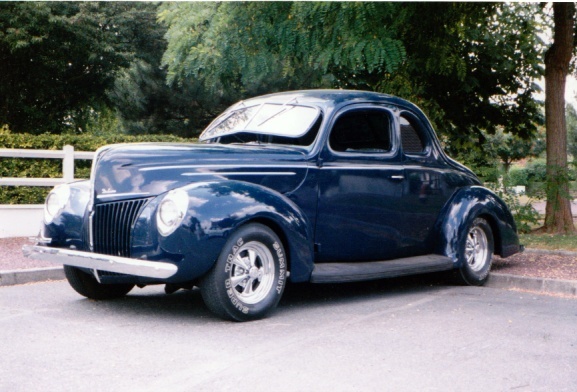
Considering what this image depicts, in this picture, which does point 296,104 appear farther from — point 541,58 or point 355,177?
point 541,58

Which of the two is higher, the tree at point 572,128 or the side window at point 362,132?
the tree at point 572,128

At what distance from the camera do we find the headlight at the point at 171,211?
5594mm

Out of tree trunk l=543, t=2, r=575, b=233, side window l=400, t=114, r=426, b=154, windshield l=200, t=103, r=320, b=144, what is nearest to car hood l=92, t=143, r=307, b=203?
windshield l=200, t=103, r=320, b=144

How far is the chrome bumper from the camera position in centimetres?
548

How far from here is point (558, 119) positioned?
1303 cm

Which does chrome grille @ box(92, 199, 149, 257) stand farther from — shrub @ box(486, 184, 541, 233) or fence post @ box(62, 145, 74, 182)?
shrub @ box(486, 184, 541, 233)

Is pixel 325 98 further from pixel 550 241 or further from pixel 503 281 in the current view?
pixel 550 241

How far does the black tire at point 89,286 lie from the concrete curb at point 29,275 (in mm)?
1608

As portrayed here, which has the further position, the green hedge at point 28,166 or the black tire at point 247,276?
the green hedge at point 28,166

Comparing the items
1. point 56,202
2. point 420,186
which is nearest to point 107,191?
point 56,202

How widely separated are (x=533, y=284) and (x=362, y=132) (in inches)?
97.8

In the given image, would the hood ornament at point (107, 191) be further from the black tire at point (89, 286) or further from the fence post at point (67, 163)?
the fence post at point (67, 163)

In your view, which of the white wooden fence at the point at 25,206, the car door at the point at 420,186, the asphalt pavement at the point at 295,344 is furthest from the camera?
the white wooden fence at the point at 25,206

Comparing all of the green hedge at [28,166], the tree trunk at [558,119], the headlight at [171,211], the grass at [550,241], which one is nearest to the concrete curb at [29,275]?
the headlight at [171,211]
